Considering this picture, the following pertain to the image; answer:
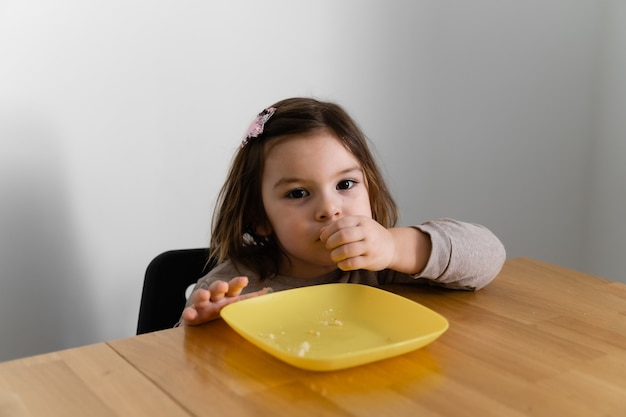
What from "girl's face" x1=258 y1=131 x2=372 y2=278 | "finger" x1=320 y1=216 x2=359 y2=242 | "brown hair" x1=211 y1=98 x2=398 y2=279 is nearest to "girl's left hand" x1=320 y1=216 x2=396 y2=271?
"finger" x1=320 y1=216 x2=359 y2=242

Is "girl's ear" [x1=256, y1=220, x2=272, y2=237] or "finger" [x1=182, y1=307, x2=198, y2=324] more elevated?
"girl's ear" [x1=256, y1=220, x2=272, y2=237]

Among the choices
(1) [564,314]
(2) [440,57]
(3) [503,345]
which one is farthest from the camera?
(2) [440,57]

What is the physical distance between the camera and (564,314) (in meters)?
0.97

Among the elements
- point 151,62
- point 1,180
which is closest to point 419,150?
point 151,62

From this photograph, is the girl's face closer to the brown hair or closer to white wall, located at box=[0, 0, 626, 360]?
the brown hair

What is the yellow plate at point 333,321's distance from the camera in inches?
33.2

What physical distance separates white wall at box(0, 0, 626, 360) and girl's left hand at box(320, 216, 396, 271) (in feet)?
1.84

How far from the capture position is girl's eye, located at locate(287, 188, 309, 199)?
1.16 meters

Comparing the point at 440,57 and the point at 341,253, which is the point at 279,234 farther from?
the point at 440,57

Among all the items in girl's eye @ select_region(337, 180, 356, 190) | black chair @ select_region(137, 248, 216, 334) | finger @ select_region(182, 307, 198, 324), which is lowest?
black chair @ select_region(137, 248, 216, 334)

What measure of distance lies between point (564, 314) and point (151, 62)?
34.4 inches

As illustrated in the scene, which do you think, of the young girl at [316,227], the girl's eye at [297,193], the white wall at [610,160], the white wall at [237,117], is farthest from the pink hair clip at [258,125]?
the white wall at [610,160]

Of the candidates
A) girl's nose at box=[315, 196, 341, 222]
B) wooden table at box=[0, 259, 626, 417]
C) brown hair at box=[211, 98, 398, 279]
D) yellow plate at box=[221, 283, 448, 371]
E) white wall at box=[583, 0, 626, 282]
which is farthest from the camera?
white wall at box=[583, 0, 626, 282]

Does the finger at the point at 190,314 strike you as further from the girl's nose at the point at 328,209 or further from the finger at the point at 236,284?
the girl's nose at the point at 328,209
